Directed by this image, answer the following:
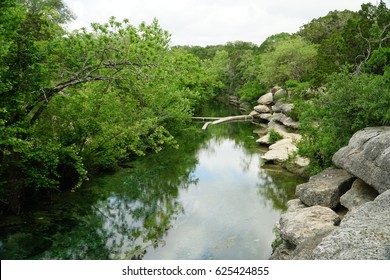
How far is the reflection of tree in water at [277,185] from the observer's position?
16094 mm

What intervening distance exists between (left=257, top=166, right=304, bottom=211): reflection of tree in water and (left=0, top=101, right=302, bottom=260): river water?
0.04 meters

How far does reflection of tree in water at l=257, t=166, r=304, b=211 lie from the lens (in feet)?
52.8

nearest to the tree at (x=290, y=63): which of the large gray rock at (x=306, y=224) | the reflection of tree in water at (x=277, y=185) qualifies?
the reflection of tree in water at (x=277, y=185)

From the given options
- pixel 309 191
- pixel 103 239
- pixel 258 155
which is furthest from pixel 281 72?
pixel 103 239

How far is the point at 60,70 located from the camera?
12500mm

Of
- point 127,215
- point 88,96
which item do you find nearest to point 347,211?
point 127,215

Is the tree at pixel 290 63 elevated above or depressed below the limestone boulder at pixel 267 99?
above

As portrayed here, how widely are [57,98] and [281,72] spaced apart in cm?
3026

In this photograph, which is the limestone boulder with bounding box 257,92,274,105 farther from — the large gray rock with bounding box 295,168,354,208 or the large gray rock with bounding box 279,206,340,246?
the large gray rock with bounding box 279,206,340,246

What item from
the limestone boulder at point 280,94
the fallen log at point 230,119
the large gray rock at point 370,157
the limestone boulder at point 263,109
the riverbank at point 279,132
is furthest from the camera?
the limestone boulder at point 263,109

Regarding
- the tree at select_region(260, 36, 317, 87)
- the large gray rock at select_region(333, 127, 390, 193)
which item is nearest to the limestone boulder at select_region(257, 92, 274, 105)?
the tree at select_region(260, 36, 317, 87)

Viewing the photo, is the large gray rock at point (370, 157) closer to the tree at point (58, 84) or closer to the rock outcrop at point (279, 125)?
the tree at point (58, 84)

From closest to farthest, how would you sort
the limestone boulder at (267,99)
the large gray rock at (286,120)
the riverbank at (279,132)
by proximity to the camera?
the riverbank at (279,132) < the large gray rock at (286,120) < the limestone boulder at (267,99)

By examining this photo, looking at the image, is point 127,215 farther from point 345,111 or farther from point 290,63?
point 290,63
